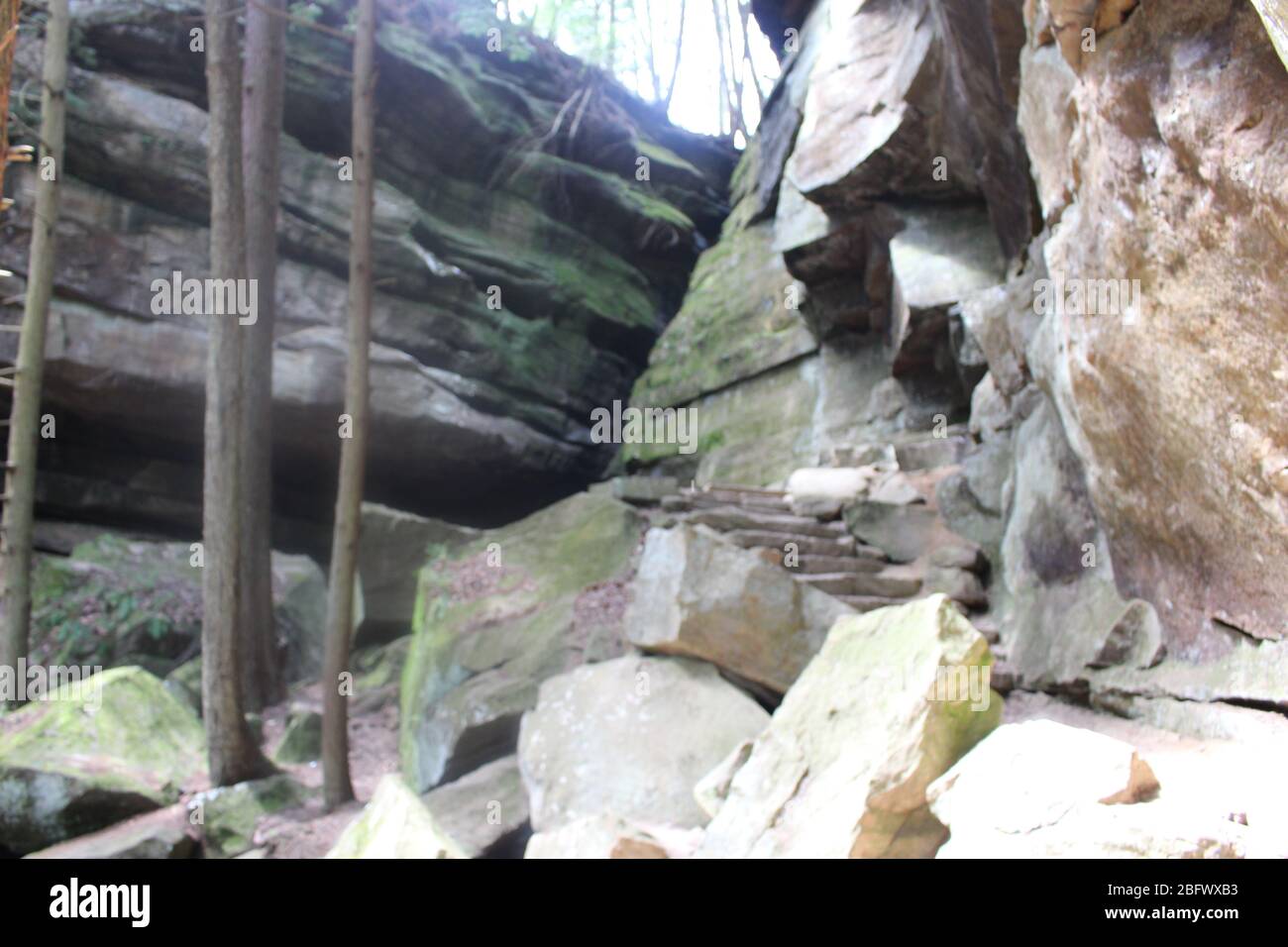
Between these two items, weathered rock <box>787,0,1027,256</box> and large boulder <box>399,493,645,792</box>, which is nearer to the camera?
large boulder <box>399,493,645,792</box>

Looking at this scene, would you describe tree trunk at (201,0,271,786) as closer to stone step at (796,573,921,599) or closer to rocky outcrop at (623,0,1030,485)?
stone step at (796,573,921,599)

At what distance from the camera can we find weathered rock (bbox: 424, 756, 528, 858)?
245 inches

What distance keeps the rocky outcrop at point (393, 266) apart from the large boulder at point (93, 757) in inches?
173

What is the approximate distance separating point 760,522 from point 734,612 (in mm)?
2016

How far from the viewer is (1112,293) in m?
4.63

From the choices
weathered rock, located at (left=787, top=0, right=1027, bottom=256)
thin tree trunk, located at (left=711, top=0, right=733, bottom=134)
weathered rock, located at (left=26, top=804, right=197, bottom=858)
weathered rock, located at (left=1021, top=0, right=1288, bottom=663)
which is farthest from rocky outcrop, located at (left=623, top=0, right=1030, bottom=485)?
weathered rock, located at (left=26, top=804, right=197, bottom=858)

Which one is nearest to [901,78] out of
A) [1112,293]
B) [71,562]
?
[1112,293]

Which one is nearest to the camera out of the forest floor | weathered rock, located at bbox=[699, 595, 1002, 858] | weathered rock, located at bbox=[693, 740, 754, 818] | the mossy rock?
weathered rock, located at bbox=[699, 595, 1002, 858]

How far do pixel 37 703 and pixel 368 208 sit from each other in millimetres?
5853

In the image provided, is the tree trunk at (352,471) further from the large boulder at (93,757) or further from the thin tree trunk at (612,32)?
Result: the thin tree trunk at (612,32)

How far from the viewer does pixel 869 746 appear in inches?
165

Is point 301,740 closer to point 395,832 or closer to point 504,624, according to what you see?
point 504,624

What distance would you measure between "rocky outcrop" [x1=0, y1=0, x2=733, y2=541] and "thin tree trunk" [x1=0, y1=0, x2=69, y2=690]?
1.93m
